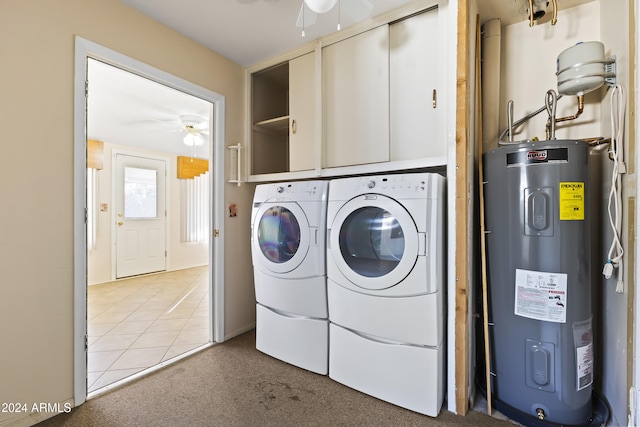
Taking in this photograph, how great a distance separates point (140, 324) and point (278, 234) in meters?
1.87

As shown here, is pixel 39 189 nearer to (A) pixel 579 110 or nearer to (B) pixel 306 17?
(B) pixel 306 17

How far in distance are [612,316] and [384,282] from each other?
1062 mm

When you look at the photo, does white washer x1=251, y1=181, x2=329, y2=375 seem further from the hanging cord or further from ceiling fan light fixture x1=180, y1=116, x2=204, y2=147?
ceiling fan light fixture x1=180, y1=116, x2=204, y2=147

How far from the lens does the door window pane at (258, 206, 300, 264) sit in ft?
6.34

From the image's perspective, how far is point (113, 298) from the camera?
356 centimetres

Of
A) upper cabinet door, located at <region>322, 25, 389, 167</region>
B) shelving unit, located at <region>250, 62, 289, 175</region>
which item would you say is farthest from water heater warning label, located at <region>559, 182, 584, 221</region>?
shelving unit, located at <region>250, 62, 289, 175</region>

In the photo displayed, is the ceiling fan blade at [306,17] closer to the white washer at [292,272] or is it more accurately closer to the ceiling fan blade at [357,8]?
the ceiling fan blade at [357,8]

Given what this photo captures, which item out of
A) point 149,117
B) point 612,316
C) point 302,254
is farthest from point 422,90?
point 149,117

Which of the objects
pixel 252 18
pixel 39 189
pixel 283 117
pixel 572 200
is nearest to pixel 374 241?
pixel 572 200

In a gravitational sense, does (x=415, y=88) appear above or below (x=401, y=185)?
above

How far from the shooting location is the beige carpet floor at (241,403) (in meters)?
1.41

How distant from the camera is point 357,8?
1.74 meters

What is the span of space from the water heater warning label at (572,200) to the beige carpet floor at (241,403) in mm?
1060

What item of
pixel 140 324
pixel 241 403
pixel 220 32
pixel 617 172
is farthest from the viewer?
pixel 140 324
